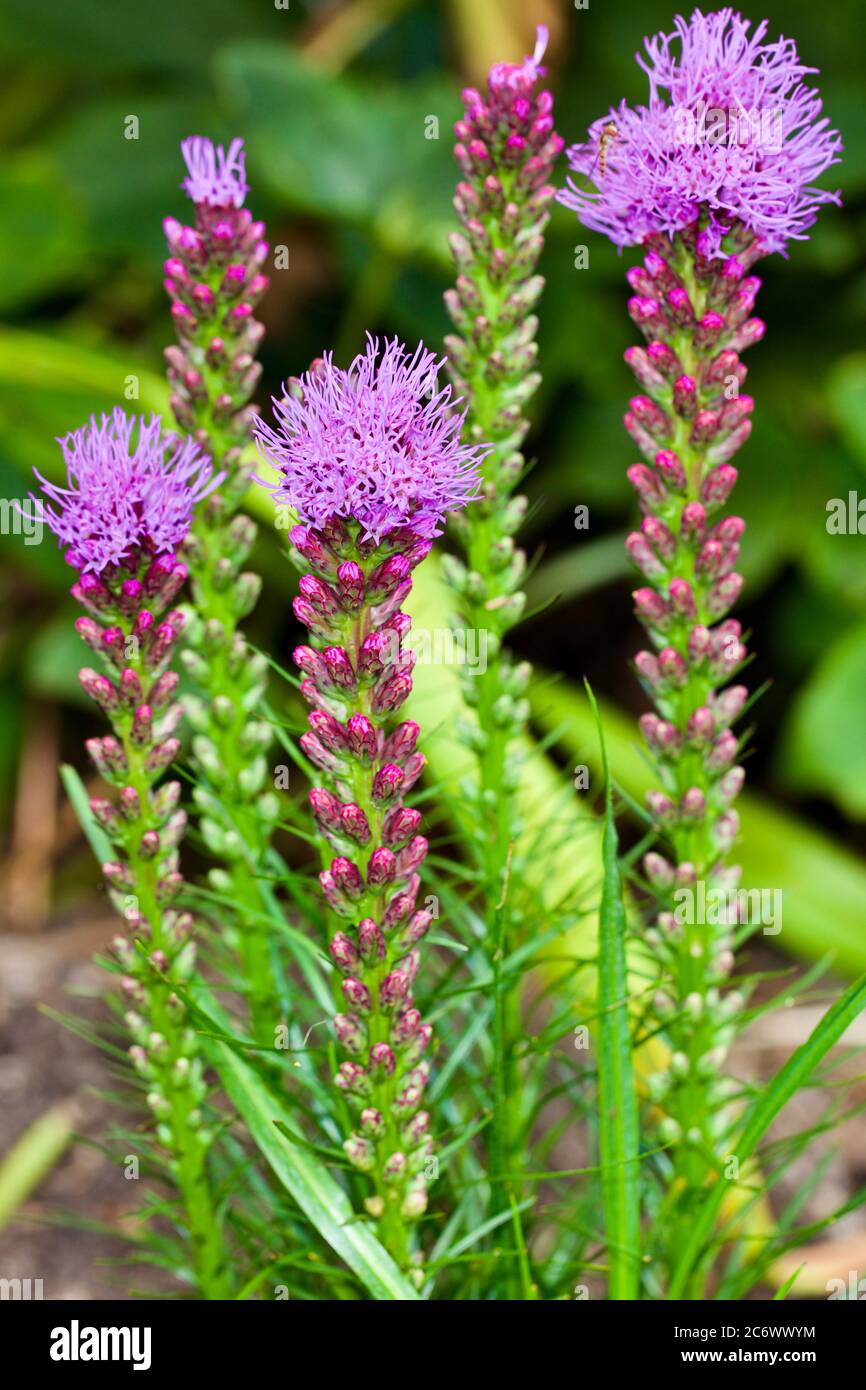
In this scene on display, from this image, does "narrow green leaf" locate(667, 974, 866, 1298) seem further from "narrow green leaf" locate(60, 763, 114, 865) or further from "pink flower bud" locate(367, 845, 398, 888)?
"narrow green leaf" locate(60, 763, 114, 865)

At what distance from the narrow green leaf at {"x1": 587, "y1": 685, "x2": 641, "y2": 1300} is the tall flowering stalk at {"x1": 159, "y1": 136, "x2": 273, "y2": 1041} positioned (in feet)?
0.72

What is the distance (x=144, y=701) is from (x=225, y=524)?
0.18 metres

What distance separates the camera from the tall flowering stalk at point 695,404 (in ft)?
2.77

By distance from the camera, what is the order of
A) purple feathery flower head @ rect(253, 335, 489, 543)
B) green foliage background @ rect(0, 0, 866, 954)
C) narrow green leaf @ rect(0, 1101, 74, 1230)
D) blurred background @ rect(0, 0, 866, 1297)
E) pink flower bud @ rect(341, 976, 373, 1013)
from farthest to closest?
1. green foliage background @ rect(0, 0, 866, 954)
2. blurred background @ rect(0, 0, 866, 1297)
3. narrow green leaf @ rect(0, 1101, 74, 1230)
4. pink flower bud @ rect(341, 976, 373, 1013)
5. purple feathery flower head @ rect(253, 335, 489, 543)

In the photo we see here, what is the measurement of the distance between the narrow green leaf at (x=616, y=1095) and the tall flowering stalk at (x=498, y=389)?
0.07m

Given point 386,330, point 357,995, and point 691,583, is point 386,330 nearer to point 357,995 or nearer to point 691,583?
point 691,583

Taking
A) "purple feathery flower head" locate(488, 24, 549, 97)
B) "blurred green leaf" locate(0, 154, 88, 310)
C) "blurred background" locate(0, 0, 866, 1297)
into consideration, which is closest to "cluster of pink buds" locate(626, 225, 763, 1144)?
"purple feathery flower head" locate(488, 24, 549, 97)

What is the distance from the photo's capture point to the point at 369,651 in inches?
29.8

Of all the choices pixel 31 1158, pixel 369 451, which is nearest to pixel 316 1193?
pixel 369 451

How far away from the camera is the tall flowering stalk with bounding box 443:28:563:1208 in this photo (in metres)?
0.93

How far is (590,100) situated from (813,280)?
1.71 ft

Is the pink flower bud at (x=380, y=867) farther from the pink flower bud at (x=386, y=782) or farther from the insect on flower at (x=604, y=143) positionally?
the insect on flower at (x=604, y=143)

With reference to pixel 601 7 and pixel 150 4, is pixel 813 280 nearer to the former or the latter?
pixel 601 7
